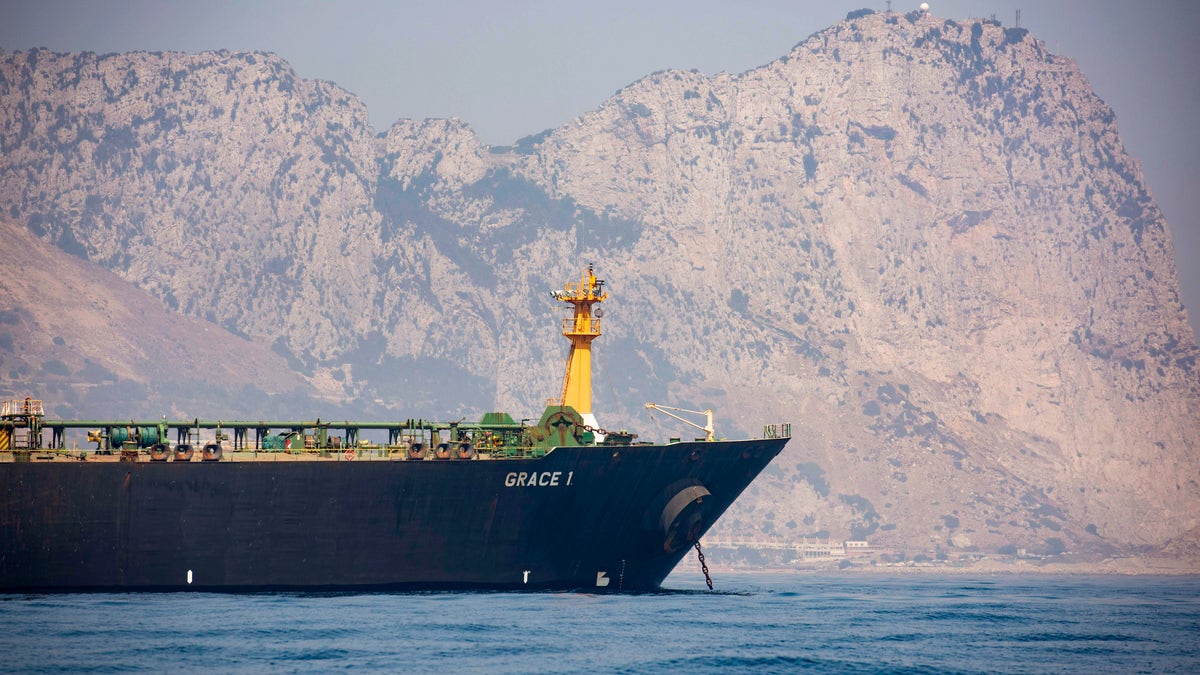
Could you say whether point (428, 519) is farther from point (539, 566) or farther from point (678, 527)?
point (678, 527)

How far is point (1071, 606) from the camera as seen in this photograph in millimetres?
84250

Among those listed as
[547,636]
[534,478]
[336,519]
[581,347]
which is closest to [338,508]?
[336,519]

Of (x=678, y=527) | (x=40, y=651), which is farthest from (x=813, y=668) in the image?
(x=40, y=651)

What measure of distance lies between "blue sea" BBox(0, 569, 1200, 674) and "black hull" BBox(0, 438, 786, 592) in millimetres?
1250

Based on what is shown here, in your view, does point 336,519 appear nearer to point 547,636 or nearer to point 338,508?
point 338,508

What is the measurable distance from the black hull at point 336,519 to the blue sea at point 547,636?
1250 mm

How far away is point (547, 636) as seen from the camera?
187ft

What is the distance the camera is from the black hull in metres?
68.1

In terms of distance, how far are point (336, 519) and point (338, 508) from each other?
487mm

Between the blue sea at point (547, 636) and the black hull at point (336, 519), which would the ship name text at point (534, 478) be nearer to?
the black hull at point (336, 519)

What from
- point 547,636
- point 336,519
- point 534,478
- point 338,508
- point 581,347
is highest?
point 581,347

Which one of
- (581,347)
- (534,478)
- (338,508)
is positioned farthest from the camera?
(581,347)

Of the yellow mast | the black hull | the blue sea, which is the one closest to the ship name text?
the black hull

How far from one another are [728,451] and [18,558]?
101 ft
